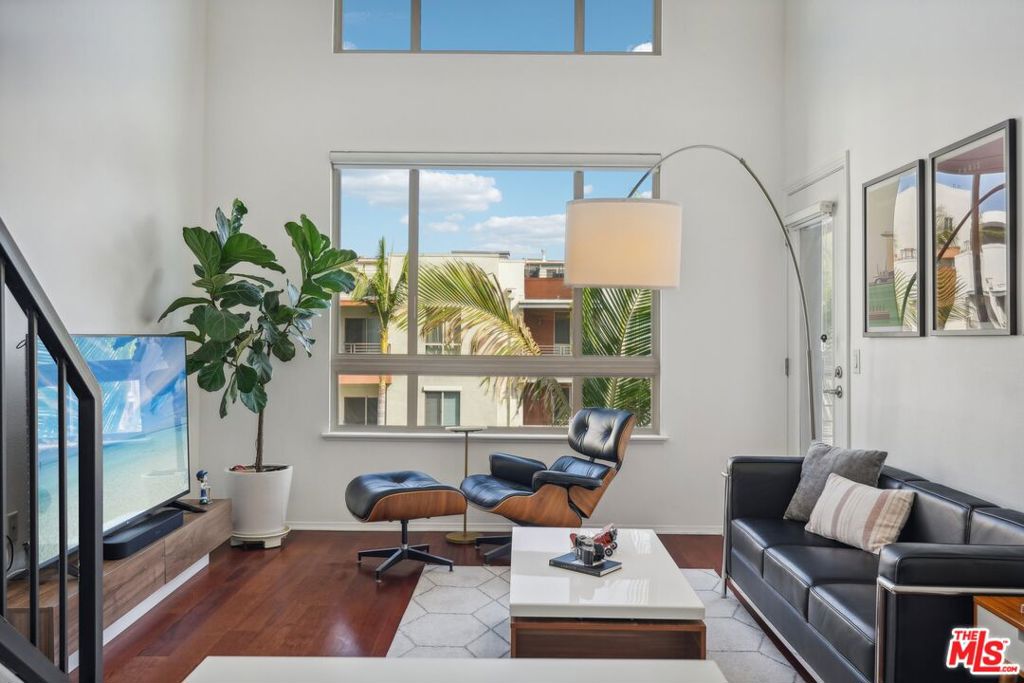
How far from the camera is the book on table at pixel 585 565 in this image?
119 inches

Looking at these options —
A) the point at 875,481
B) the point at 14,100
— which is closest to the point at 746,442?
the point at 875,481

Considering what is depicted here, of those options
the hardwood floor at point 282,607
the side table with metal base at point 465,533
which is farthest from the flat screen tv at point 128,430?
the side table with metal base at point 465,533

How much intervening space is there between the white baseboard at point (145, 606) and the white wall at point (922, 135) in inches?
137

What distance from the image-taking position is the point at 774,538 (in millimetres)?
3314

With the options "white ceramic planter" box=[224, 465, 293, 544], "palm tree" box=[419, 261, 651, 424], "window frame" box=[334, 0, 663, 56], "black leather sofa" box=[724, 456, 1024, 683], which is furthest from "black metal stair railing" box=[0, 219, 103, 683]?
"window frame" box=[334, 0, 663, 56]

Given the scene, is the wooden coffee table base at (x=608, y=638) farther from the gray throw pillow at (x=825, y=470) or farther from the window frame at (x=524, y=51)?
the window frame at (x=524, y=51)

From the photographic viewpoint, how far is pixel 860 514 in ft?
10.3

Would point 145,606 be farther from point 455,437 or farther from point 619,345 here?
point 619,345

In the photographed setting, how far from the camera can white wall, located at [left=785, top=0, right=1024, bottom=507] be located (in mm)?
2910

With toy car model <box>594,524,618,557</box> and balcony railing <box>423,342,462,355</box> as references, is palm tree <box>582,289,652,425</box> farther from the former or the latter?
toy car model <box>594,524,618,557</box>

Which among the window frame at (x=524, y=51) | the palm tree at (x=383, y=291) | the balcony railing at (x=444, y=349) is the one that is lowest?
the balcony railing at (x=444, y=349)

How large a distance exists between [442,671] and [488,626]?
2.45m

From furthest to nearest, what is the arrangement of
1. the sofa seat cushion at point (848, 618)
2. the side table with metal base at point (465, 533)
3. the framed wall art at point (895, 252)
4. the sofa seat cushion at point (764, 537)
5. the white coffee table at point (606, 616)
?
the side table with metal base at point (465, 533), the framed wall art at point (895, 252), the sofa seat cushion at point (764, 537), the white coffee table at point (606, 616), the sofa seat cushion at point (848, 618)

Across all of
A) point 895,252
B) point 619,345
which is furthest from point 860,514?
point 619,345
